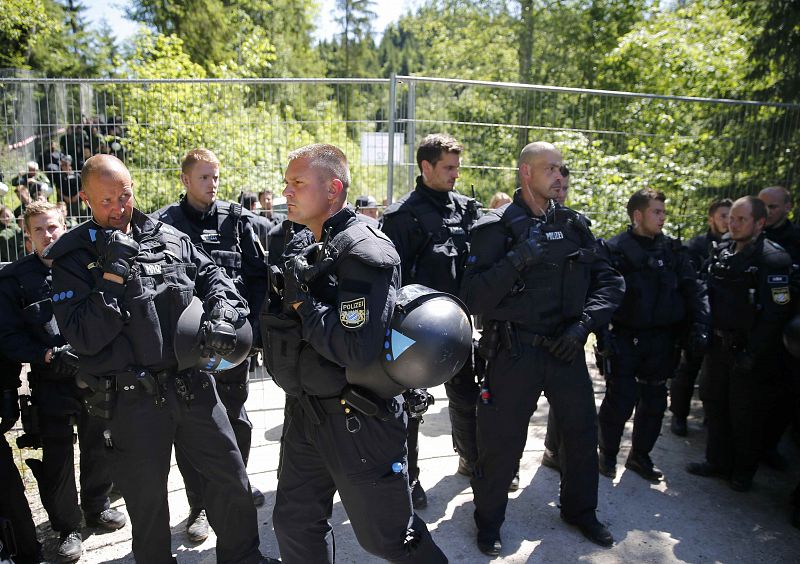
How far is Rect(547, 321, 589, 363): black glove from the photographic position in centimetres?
391

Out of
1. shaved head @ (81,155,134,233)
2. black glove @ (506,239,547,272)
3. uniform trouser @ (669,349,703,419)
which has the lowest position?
uniform trouser @ (669,349,703,419)

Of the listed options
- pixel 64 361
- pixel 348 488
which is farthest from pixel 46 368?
pixel 348 488

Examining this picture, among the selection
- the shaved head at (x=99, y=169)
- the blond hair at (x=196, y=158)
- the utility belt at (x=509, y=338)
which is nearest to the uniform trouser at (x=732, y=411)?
the utility belt at (x=509, y=338)

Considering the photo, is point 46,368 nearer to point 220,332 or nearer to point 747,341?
point 220,332

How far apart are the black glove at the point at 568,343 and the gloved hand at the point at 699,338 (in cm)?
137

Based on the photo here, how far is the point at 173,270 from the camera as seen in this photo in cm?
330

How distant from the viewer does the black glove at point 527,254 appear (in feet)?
12.2

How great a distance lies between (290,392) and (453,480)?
2395 mm

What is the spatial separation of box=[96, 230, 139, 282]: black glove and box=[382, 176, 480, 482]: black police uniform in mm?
1954

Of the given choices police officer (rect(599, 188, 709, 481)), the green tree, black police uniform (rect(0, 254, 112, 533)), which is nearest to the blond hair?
black police uniform (rect(0, 254, 112, 533))

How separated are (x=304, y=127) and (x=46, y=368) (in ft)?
10.1

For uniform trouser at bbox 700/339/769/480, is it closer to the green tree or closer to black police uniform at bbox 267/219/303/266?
black police uniform at bbox 267/219/303/266

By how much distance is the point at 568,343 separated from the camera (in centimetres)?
391

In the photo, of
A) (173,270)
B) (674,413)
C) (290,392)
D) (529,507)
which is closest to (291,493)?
(290,392)
